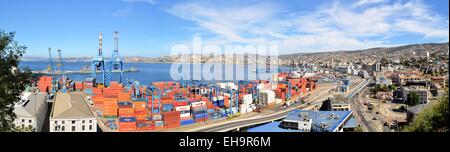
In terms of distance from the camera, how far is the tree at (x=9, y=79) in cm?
162

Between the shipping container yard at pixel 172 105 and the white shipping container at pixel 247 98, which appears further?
the white shipping container at pixel 247 98

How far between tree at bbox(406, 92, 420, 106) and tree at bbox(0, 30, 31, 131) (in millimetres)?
6376

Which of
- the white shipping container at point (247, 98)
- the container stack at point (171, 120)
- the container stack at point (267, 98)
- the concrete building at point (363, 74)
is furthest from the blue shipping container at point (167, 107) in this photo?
the concrete building at point (363, 74)

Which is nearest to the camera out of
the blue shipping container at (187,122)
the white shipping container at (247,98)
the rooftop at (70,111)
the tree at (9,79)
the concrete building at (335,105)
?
the tree at (9,79)

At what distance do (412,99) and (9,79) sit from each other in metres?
6.82

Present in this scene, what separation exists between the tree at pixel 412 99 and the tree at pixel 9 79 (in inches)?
251

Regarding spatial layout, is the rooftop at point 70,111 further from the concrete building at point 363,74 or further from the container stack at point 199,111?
the concrete building at point 363,74

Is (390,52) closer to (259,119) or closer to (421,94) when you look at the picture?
(421,94)

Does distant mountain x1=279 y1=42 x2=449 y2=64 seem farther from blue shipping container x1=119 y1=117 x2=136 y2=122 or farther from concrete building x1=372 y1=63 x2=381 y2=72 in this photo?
blue shipping container x1=119 y1=117 x2=136 y2=122

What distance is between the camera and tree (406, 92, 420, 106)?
6.13m

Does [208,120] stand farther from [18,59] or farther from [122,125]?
[18,59]
